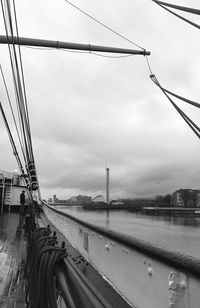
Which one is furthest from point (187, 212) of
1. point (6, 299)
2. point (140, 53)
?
point (6, 299)

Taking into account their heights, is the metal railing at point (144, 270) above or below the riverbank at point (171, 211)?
below

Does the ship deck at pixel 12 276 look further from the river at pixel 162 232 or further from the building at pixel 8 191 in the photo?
the building at pixel 8 191

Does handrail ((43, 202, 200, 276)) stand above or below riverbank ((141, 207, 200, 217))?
below

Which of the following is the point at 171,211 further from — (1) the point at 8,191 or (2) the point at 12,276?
(2) the point at 12,276

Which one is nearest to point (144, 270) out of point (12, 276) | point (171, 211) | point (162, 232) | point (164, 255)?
point (164, 255)

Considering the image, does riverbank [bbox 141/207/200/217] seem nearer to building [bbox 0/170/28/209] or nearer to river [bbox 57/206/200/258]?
river [bbox 57/206/200/258]

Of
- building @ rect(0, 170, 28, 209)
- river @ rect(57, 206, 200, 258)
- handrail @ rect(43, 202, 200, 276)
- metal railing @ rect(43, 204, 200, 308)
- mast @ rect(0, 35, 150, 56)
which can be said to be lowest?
river @ rect(57, 206, 200, 258)

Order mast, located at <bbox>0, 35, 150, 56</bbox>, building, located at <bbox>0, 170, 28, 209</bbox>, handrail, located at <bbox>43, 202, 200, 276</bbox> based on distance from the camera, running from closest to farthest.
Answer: handrail, located at <bbox>43, 202, 200, 276</bbox>
mast, located at <bbox>0, 35, 150, 56</bbox>
building, located at <bbox>0, 170, 28, 209</bbox>

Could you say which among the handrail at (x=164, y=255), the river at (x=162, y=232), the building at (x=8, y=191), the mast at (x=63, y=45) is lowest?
the river at (x=162, y=232)

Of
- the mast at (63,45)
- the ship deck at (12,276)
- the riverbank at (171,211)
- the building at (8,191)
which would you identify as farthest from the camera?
the riverbank at (171,211)

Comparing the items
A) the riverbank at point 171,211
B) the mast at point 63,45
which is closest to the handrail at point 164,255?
the mast at point 63,45

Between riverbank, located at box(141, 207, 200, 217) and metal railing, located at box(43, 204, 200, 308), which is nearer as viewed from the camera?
metal railing, located at box(43, 204, 200, 308)

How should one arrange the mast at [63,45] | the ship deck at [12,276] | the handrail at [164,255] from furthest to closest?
the mast at [63,45], the ship deck at [12,276], the handrail at [164,255]

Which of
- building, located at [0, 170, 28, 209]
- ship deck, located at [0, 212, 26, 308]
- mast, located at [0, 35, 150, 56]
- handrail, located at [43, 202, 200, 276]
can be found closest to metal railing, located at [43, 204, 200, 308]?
handrail, located at [43, 202, 200, 276]
